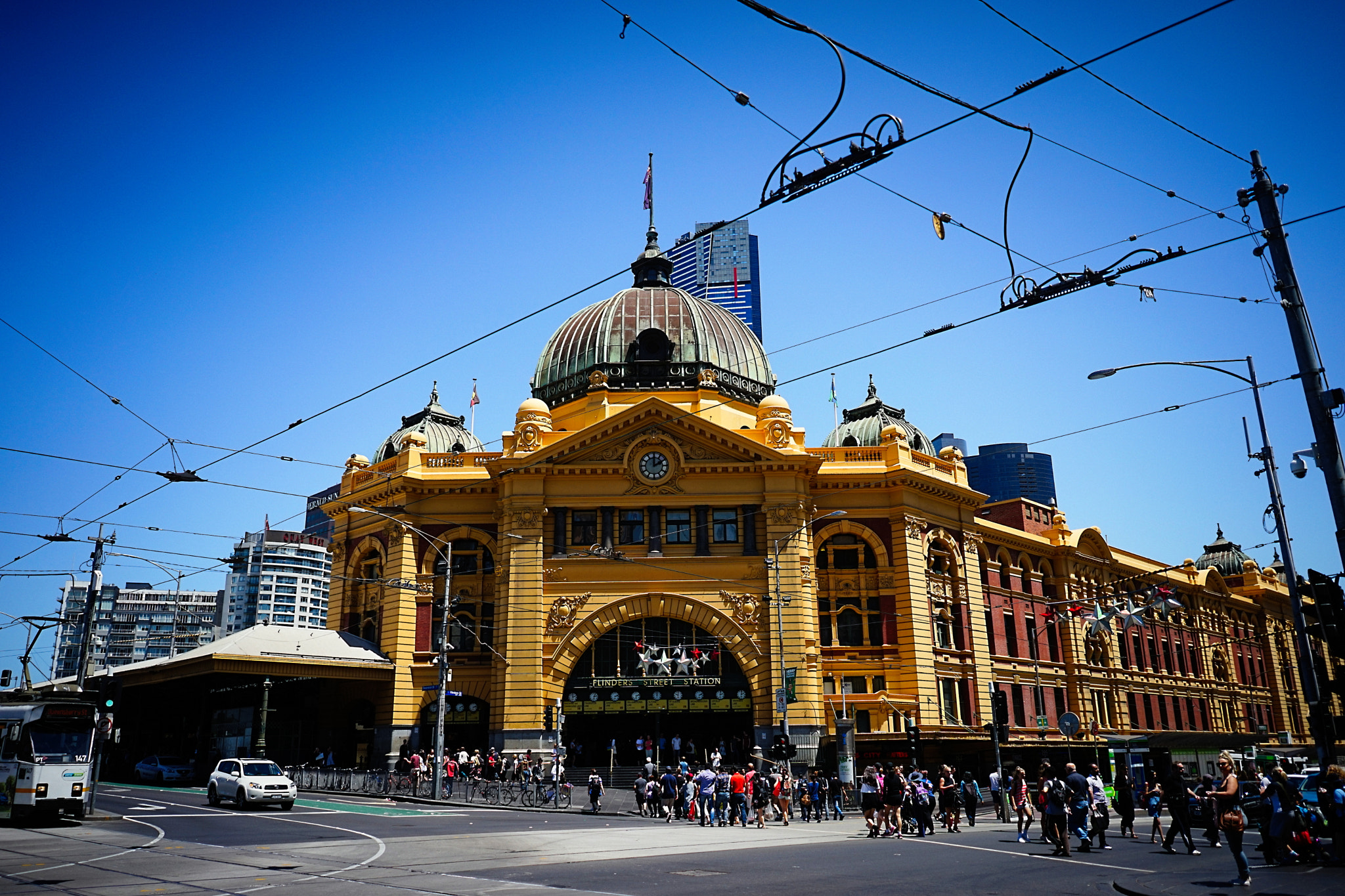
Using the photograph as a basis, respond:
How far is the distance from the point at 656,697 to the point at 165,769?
76.3 feet

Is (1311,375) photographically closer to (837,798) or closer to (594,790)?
(837,798)

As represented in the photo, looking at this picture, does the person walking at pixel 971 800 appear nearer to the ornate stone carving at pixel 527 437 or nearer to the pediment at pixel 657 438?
the pediment at pixel 657 438

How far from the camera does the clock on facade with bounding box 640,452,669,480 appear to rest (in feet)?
163

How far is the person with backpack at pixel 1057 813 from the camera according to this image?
73.8 feet

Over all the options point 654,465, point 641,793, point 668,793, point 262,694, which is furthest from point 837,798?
point 262,694

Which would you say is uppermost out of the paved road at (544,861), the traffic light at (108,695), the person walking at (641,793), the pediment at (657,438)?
the pediment at (657,438)

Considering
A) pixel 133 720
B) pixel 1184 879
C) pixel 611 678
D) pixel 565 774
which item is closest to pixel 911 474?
pixel 611 678

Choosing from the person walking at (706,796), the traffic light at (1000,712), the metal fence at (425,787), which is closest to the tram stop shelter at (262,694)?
the metal fence at (425,787)

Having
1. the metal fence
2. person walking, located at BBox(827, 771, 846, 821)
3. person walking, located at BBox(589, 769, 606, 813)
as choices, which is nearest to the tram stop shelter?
the metal fence

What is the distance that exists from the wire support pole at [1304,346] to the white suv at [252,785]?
2995cm

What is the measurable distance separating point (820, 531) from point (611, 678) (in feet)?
41.6

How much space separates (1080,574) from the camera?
66688mm

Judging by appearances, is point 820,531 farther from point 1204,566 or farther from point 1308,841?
point 1204,566

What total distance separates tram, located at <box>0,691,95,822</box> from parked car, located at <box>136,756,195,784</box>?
22683 mm
